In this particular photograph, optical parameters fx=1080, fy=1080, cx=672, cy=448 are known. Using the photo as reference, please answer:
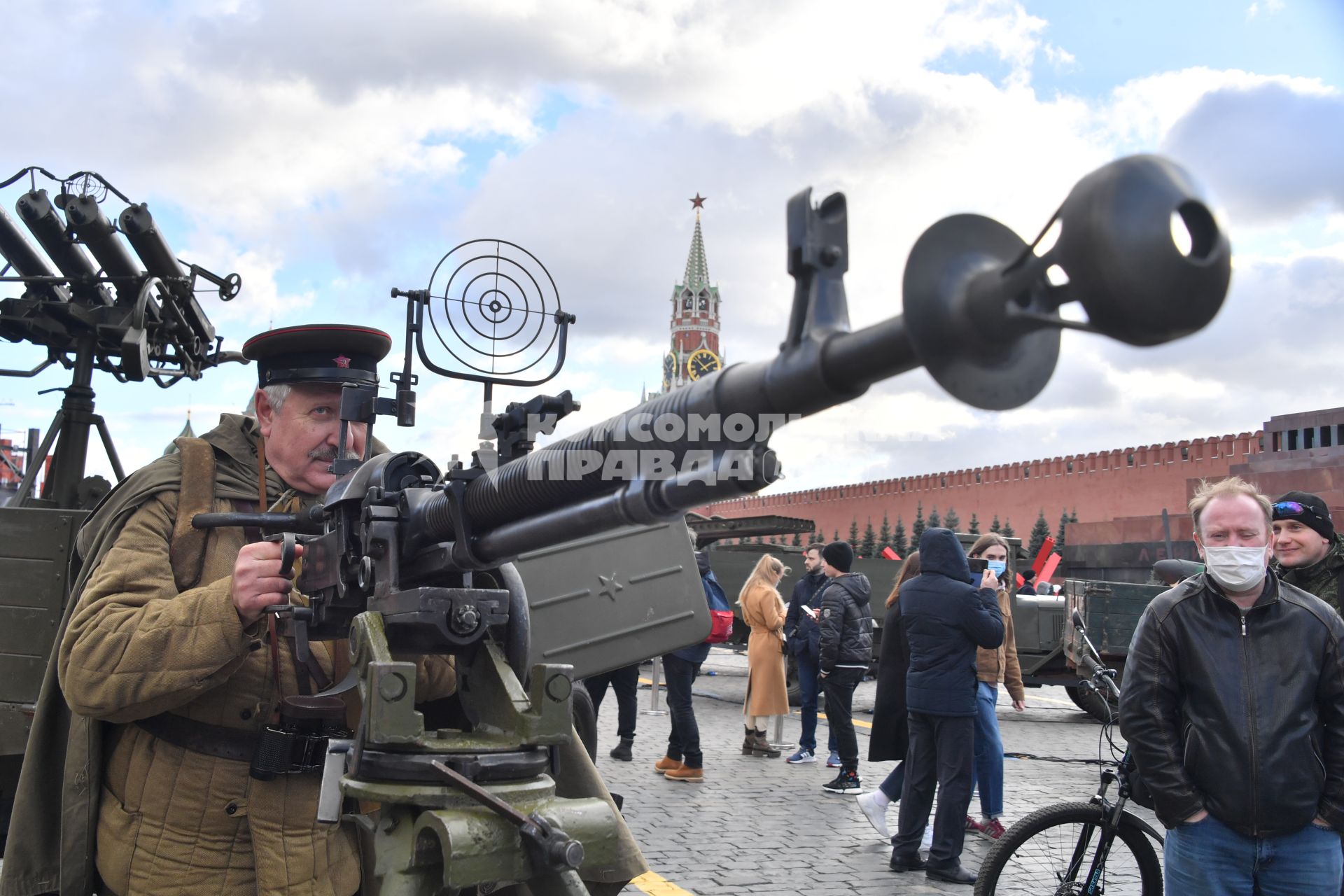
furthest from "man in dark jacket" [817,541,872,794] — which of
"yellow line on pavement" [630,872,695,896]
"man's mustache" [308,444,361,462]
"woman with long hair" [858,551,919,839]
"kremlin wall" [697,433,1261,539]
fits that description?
"kremlin wall" [697,433,1261,539]

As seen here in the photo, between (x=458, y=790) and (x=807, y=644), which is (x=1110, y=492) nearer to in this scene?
(x=807, y=644)

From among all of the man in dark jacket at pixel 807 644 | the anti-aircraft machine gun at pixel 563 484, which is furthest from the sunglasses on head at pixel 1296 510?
the man in dark jacket at pixel 807 644

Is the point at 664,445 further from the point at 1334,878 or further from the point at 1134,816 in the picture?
the point at 1134,816

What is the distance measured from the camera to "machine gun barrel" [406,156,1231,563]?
44.8 inches

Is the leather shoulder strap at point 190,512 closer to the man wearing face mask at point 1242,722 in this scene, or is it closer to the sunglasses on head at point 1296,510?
the man wearing face mask at point 1242,722

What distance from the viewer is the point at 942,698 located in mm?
6094

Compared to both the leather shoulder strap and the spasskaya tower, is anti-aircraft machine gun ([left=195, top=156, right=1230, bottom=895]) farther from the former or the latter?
the spasskaya tower

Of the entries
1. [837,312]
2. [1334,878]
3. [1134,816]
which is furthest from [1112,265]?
[1134,816]

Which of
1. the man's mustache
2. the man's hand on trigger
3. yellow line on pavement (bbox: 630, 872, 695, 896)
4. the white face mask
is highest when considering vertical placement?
the man's mustache

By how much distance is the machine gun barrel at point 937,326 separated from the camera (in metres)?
1.14

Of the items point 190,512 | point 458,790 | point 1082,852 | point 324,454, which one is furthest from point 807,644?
point 458,790

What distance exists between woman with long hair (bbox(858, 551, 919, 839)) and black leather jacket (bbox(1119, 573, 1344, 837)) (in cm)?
342

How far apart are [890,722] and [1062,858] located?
2186 millimetres

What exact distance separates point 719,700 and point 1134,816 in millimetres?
10010
